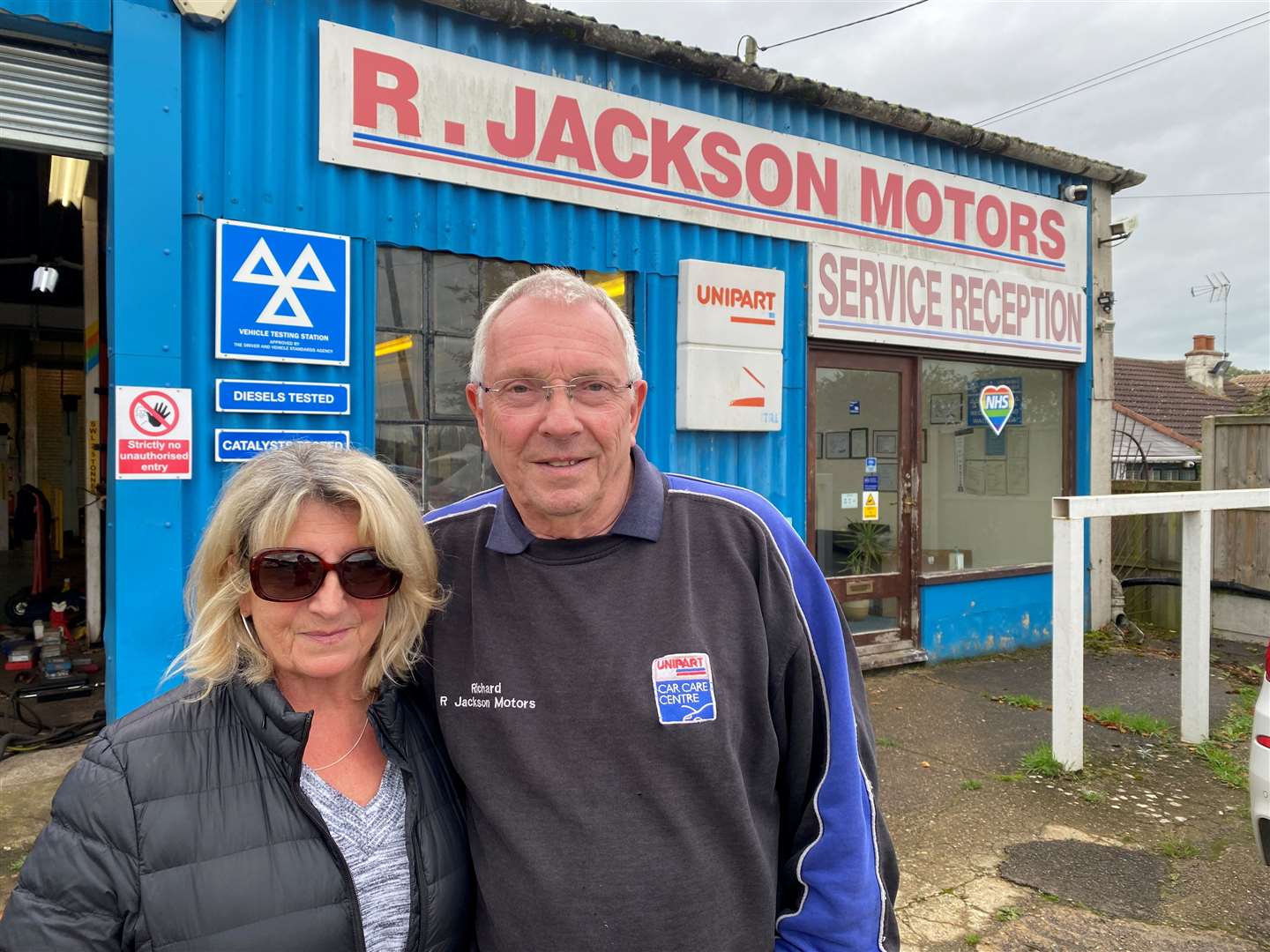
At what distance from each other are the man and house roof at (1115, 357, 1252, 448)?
2316 centimetres

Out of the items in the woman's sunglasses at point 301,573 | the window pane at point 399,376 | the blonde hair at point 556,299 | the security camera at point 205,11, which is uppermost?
the security camera at point 205,11

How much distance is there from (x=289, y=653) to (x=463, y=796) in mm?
451

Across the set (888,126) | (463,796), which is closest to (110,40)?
(463,796)

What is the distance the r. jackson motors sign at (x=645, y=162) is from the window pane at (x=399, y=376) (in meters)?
0.96

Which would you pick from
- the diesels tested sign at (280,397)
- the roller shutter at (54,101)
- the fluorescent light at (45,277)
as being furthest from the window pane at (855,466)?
the fluorescent light at (45,277)

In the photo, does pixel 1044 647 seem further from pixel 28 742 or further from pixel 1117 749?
pixel 28 742

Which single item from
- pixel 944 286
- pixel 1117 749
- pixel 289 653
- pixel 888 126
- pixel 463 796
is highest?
pixel 888 126

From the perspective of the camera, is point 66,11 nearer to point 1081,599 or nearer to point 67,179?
point 67,179

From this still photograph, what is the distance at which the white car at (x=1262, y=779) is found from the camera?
3.46m

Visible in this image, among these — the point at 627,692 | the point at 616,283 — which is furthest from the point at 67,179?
the point at 627,692

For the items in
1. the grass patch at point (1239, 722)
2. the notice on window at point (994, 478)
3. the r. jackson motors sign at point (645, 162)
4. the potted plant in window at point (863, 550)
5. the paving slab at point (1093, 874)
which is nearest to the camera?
the paving slab at point (1093, 874)

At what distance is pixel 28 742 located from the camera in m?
5.16

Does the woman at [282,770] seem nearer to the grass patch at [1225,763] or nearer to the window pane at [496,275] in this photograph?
the window pane at [496,275]

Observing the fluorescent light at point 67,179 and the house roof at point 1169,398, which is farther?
the house roof at point 1169,398
